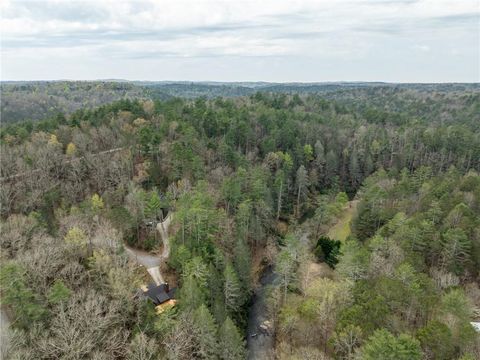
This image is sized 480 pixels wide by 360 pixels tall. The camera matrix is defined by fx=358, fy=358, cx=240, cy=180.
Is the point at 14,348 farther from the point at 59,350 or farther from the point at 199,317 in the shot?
the point at 199,317

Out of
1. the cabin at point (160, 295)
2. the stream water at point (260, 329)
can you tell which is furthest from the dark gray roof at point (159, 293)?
the stream water at point (260, 329)

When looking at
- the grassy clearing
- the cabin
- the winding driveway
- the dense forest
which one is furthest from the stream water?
the grassy clearing

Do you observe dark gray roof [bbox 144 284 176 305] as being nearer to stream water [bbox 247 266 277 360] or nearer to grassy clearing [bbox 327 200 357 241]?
stream water [bbox 247 266 277 360]

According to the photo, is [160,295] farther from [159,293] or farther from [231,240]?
[231,240]

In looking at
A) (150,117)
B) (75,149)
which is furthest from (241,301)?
(150,117)

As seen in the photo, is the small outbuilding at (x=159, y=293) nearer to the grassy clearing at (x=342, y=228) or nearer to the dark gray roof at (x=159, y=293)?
the dark gray roof at (x=159, y=293)

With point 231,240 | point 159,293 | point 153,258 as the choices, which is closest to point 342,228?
point 231,240
